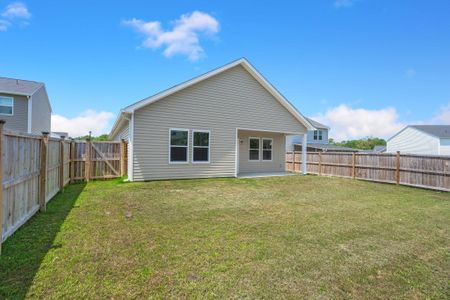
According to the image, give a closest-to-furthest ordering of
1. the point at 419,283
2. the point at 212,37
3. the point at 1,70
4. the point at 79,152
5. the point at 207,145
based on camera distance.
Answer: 1. the point at 419,283
2. the point at 79,152
3. the point at 207,145
4. the point at 212,37
5. the point at 1,70

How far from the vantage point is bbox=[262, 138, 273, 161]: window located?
16773 millimetres

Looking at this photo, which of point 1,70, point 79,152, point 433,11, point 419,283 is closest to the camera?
point 419,283

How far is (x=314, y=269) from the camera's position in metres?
3.29

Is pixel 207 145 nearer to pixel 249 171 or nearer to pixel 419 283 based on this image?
pixel 249 171

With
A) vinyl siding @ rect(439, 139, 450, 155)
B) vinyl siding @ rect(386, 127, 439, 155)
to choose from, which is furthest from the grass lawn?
vinyl siding @ rect(386, 127, 439, 155)

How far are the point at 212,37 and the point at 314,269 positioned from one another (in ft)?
45.1

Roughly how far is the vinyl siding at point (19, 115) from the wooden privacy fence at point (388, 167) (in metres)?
20.2

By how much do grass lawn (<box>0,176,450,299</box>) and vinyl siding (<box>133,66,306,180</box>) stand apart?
447 centimetres

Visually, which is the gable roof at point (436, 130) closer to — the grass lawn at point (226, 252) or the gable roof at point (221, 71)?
the gable roof at point (221, 71)

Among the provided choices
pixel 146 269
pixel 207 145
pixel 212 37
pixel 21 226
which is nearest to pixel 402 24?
pixel 212 37

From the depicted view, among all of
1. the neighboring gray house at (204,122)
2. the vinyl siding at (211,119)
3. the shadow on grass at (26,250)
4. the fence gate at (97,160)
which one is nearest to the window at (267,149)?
the neighboring gray house at (204,122)

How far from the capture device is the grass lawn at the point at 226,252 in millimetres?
2787

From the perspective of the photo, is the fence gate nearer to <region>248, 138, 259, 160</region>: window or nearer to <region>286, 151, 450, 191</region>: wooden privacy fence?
<region>248, 138, 259, 160</region>: window

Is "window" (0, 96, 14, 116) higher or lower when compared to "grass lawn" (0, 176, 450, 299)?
higher
